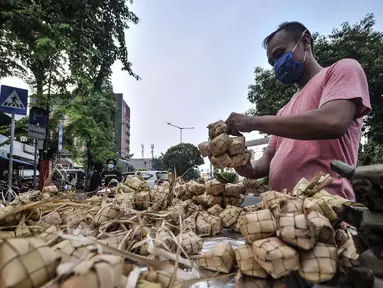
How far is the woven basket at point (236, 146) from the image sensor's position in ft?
3.81

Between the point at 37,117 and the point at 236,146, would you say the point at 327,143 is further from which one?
the point at 37,117

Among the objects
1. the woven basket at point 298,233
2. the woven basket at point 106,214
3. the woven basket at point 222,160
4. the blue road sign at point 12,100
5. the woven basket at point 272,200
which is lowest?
the woven basket at point 298,233

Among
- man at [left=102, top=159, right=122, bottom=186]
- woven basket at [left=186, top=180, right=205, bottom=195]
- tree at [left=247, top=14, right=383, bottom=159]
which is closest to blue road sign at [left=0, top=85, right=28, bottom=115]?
man at [left=102, top=159, right=122, bottom=186]

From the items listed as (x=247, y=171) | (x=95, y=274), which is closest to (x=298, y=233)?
(x=95, y=274)

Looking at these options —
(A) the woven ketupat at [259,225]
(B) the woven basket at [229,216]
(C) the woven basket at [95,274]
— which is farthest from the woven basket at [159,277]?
(B) the woven basket at [229,216]

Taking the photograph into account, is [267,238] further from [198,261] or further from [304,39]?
[304,39]

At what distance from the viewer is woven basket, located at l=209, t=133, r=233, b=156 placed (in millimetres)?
1124

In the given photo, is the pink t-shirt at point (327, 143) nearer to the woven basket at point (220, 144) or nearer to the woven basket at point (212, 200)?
the woven basket at point (212, 200)

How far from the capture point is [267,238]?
0.59 m

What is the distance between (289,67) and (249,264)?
1343 millimetres

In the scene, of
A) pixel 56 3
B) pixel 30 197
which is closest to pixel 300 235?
pixel 30 197

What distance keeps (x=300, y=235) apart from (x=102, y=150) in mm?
15224

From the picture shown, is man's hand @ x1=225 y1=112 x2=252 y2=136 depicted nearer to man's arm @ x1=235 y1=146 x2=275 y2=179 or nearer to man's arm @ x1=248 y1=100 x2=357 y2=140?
man's arm @ x1=248 y1=100 x2=357 y2=140

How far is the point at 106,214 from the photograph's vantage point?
839 mm
